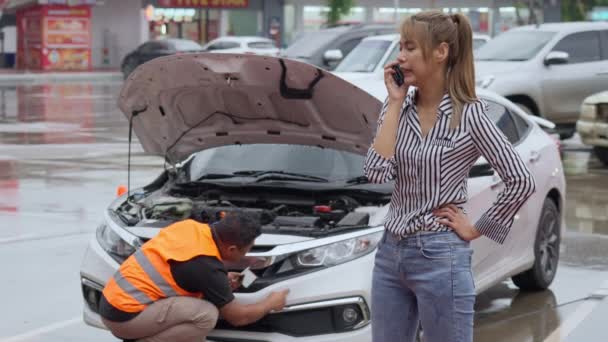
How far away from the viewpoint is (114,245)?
248 inches

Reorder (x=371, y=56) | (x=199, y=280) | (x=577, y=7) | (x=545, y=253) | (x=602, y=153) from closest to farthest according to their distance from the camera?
(x=199, y=280) < (x=545, y=253) < (x=602, y=153) < (x=371, y=56) < (x=577, y=7)

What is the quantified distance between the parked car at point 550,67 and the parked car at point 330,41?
4.17m

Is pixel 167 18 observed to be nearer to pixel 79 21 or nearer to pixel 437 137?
pixel 79 21

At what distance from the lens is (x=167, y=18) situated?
57.0 meters

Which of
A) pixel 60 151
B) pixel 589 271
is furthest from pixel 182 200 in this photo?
pixel 60 151

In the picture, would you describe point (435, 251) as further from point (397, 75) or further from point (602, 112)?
point (602, 112)

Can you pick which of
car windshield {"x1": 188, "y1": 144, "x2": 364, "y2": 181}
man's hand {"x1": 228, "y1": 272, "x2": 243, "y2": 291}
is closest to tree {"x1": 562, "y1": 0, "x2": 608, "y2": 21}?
car windshield {"x1": 188, "y1": 144, "x2": 364, "y2": 181}

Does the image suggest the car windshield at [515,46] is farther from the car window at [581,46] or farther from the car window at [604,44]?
the car window at [604,44]

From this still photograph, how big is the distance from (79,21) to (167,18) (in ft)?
26.7

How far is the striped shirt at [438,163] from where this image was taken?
3906 millimetres

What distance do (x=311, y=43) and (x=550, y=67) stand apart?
6439 millimetres

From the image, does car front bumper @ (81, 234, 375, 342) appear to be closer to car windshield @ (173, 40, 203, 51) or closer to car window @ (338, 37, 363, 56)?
car window @ (338, 37, 363, 56)

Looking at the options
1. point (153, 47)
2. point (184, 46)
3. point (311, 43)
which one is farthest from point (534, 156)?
point (153, 47)

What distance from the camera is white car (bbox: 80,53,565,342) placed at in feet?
19.0
